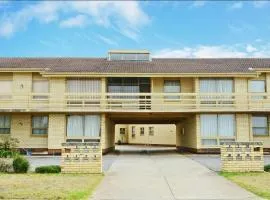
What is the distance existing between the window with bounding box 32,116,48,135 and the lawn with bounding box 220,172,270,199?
16570 mm

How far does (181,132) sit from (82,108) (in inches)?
466

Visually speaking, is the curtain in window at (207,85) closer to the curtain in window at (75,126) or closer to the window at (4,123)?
the curtain in window at (75,126)

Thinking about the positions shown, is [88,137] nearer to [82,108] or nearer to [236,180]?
[82,108]

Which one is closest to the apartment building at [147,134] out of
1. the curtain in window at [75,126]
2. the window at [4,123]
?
the curtain in window at [75,126]

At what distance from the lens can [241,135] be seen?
89.7 ft

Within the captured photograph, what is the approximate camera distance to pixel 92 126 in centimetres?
2720

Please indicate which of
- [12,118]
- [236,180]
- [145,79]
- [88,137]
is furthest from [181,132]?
[236,180]

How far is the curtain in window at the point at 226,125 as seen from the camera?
90.1 feet

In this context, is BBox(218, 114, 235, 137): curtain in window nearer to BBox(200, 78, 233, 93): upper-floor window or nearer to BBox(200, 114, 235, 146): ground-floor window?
BBox(200, 114, 235, 146): ground-floor window

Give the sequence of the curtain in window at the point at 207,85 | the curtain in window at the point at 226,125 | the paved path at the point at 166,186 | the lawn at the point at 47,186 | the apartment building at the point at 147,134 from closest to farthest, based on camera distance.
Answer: the lawn at the point at 47,186 < the paved path at the point at 166,186 < the curtain in window at the point at 226,125 < the curtain in window at the point at 207,85 < the apartment building at the point at 147,134

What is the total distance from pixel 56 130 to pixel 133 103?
5849mm

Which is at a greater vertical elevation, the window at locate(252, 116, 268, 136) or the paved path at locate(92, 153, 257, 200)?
the window at locate(252, 116, 268, 136)

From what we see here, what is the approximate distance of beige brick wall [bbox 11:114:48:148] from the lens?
27734 millimetres

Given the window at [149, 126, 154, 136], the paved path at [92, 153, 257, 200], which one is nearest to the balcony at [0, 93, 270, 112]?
the paved path at [92, 153, 257, 200]
